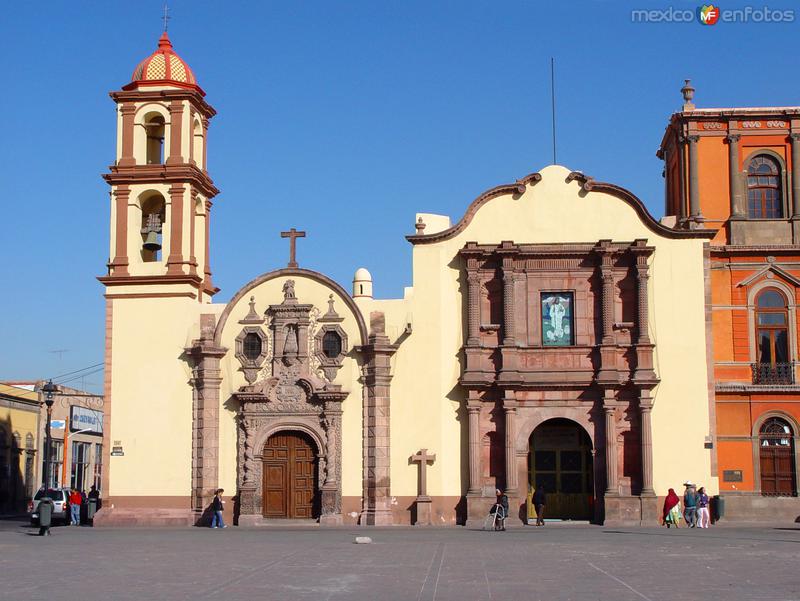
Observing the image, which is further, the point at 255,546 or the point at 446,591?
the point at 255,546

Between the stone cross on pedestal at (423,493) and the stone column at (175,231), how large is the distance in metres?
9.86

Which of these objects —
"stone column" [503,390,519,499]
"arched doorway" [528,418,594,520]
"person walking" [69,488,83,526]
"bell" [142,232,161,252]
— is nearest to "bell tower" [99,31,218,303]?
"bell" [142,232,161,252]

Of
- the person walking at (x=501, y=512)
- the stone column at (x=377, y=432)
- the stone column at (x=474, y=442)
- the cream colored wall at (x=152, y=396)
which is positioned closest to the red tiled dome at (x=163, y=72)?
the cream colored wall at (x=152, y=396)

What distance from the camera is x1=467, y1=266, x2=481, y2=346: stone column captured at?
36125mm

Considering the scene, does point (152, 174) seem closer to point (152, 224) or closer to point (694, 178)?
point (152, 224)

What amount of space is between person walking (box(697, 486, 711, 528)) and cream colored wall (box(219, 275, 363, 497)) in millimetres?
10215

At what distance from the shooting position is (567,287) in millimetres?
36500

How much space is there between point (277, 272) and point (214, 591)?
2127cm

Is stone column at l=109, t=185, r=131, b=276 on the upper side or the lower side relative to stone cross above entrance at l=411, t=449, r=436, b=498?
upper

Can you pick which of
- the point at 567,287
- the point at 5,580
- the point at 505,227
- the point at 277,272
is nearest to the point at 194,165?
the point at 277,272

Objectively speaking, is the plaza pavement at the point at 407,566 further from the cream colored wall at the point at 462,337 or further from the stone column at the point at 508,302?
the stone column at the point at 508,302

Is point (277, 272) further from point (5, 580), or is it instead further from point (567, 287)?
point (5, 580)

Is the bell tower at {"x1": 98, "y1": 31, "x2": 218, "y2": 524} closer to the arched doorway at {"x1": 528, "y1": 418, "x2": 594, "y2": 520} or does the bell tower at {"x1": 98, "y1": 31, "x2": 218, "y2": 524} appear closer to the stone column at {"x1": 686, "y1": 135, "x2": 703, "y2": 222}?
the arched doorway at {"x1": 528, "y1": 418, "x2": 594, "y2": 520}

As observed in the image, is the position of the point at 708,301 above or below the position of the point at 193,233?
below
